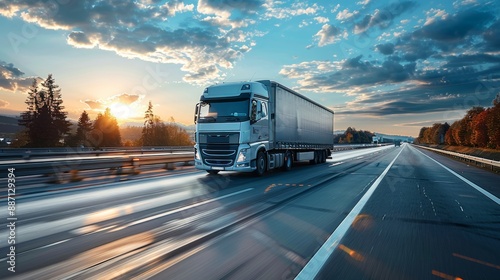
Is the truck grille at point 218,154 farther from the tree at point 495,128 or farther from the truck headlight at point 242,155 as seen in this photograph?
the tree at point 495,128

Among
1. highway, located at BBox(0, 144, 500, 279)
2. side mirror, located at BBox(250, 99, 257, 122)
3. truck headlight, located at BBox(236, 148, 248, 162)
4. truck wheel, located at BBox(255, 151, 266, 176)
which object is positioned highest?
side mirror, located at BBox(250, 99, 257, 122)

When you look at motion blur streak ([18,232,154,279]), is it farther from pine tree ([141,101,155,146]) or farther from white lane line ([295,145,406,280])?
pine tree ([141,101,155,146])

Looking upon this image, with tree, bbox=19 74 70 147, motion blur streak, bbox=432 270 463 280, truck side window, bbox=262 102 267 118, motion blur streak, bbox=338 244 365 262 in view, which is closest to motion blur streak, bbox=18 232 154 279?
motion blur streak, bbox=338 244 365 262

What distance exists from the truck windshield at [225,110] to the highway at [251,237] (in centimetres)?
499

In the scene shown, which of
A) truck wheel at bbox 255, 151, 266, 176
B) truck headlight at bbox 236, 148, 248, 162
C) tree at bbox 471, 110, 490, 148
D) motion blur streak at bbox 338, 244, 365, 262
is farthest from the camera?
tree at bbox 471, 110, 490, 148

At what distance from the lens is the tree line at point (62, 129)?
179ft

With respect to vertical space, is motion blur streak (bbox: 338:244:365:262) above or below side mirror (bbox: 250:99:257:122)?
below

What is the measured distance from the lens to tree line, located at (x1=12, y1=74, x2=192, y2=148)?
5453cm

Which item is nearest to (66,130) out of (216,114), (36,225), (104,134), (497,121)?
(104,134)

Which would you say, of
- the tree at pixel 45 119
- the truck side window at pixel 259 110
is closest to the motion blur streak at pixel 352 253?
the truck side window at pixel 259 110

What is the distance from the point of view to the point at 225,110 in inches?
532

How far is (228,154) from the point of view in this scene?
13.1 meters

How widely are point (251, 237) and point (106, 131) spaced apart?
3170 inches

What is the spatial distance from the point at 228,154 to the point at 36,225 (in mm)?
8124
